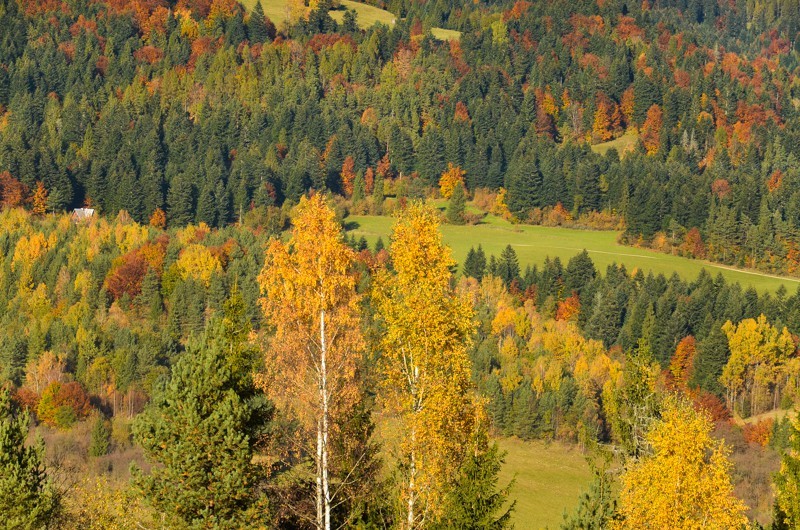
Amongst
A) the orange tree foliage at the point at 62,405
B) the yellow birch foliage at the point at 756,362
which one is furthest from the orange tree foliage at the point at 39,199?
the yellow birch foliage at the point at 756,362

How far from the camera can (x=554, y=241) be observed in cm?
16675

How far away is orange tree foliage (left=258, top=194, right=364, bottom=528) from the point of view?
32.4 m

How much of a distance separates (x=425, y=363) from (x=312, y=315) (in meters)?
3.52

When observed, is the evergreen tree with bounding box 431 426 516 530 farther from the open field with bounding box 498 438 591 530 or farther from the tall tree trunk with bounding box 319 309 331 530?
the open field with bounding box 498 438 591 530

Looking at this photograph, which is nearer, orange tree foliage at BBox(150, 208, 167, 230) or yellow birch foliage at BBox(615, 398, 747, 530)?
yellow birch foliage at BBox(615, 398, 747, 530)

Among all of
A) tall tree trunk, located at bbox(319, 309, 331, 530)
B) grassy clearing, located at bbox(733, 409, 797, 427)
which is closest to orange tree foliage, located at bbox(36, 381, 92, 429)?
grassy clearing, located at bbox(733, 409, 797, 427)

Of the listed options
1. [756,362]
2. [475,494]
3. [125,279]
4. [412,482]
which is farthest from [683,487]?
[125,279]

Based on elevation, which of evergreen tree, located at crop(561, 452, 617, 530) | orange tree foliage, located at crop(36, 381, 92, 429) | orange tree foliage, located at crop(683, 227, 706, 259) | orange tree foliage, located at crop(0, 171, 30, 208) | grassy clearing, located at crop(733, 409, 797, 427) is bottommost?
orange tree foliage, located at crop(36, 381, 92, 429)

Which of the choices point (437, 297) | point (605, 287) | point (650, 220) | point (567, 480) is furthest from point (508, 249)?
point (437, 297)

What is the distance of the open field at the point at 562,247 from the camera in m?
150

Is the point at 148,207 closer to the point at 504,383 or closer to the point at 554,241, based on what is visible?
the point at 554,241

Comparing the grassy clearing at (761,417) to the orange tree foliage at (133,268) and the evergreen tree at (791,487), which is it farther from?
the evergreen tree at (791,487)

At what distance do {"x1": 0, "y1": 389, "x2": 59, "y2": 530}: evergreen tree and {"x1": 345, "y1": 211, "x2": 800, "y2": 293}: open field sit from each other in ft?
347

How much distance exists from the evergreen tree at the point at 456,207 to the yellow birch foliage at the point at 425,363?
141845 mm
